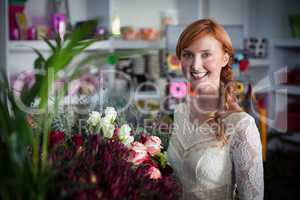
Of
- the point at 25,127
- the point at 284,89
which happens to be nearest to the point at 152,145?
the point at 25,127

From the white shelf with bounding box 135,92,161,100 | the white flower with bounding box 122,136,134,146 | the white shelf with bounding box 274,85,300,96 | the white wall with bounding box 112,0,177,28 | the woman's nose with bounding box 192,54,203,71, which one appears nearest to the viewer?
the white flower with bounding box 122,136,134,146

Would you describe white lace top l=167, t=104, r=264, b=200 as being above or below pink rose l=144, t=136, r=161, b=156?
below

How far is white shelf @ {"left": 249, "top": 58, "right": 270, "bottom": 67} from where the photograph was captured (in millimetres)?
3799

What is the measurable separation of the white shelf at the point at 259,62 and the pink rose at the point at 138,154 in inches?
119

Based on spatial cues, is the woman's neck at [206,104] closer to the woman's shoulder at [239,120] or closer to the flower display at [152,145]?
the woman's shoulder at [239,120]

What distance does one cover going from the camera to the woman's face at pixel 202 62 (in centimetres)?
101

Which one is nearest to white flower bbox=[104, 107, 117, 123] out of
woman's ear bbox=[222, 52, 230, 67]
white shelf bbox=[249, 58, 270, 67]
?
woman's ear bbox=[222, 52, 230, 67]

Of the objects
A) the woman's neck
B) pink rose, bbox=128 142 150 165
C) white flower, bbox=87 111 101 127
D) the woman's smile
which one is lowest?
pink rose, bbox=128 142 150 165

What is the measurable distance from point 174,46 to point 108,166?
2.54m

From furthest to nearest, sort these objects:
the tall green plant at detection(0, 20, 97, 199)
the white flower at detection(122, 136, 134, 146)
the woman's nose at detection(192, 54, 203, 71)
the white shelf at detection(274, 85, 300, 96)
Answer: the white shelf at detection(274, 85, 300, 96) < the woman's nose at detection(192, 54, 203, 71) < the white flower at detection(122, 136, 134, 146) < the tall green plant at detection(0, 20, 97, 199)

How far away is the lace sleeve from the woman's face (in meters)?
0.13

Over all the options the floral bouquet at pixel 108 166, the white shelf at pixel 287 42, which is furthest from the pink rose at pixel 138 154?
the white shelf at pixel 287 42

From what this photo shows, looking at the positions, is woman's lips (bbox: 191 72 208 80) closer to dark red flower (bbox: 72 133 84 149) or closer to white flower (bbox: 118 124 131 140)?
white flower (bbox: 118 124 131 140)

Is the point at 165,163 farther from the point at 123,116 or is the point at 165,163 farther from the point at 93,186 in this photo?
the point at 93,186
